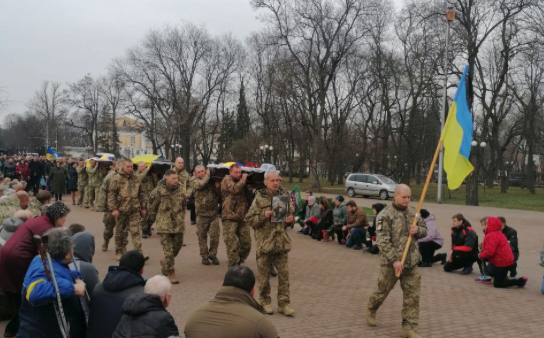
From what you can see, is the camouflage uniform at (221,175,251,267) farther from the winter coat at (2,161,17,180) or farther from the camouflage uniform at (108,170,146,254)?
the winter coat at (2,161,17,180)

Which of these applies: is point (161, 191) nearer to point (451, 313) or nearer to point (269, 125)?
point (451, 313)

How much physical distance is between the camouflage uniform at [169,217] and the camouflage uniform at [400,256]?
12.9 feet

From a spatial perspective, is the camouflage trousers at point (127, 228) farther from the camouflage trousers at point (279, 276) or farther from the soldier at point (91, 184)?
the soldier at point (91, 184)

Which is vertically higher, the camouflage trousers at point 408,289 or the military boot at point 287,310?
the camouflage trousers at point 408,289

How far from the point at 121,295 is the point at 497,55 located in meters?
44.2

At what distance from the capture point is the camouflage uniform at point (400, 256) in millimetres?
6082

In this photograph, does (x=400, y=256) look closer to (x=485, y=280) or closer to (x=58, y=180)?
(x=485, y=280)

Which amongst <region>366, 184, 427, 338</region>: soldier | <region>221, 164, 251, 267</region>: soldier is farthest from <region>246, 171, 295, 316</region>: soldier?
<region>221, 164, 251, 267</region>: soldier

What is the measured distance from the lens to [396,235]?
20.3 feet

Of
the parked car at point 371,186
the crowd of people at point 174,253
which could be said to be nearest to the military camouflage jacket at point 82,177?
the crowd of people at point 174,253

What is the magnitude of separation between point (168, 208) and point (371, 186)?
87.5 ft

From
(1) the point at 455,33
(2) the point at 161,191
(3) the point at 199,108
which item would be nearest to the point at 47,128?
(3) the point at 199,108

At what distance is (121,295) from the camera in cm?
406

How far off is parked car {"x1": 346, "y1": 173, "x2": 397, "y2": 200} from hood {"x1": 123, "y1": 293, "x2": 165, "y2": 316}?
30.3 meters
